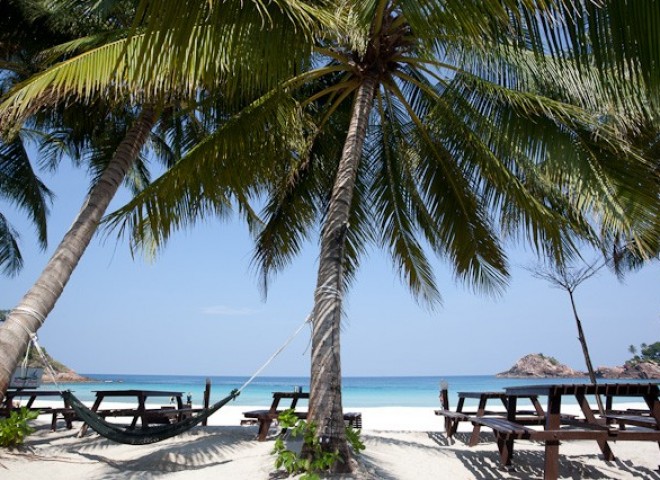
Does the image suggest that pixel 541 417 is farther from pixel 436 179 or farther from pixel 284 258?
pixel 284 258

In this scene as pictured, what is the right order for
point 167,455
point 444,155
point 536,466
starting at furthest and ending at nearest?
1. point 444,155
2. point 167,455
3. point 536,466

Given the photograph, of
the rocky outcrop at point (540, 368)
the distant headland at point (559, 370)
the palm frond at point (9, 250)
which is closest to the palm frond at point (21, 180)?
the palm frond at point (9, 250)

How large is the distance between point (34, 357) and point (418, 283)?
101ft

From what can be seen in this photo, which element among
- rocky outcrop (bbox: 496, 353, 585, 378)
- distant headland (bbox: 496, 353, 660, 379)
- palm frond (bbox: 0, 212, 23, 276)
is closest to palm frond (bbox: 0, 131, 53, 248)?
palm frond (bbox: 0, 212, 23, 276)

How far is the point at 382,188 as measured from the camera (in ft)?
26.0

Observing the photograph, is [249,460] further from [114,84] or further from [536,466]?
[114,84]

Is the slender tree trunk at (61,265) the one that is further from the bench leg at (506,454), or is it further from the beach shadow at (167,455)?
the bench leg at (506,454)

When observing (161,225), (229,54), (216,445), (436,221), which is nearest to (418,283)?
(436,221)

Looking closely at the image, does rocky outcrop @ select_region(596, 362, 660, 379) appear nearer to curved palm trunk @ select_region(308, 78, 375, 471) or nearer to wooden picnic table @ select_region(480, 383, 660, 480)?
wooden picnic table @ select_region(480, 383, 660, 480)

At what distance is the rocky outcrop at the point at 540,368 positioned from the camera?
188ft

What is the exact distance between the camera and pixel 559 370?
57531 mm

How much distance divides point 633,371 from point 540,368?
1177 cm

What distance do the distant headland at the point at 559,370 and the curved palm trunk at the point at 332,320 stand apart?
49.8m

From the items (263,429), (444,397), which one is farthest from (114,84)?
(444,397)
